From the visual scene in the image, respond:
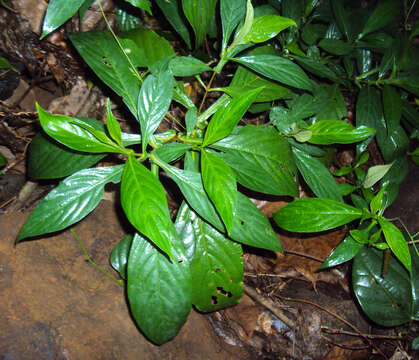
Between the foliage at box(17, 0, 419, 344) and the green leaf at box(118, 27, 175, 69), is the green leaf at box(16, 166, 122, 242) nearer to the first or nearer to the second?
the foliage at box(17, 0, 419, 344)

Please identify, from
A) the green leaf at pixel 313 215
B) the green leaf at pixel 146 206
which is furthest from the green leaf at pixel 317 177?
the green leaf at pixel 146 206

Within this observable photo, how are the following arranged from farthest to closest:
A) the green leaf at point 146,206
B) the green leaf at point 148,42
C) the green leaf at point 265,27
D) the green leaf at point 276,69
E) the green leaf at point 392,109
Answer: the green leaf at point 392,109, the green leaf at point 148,42, the green leaf at point 276,69, the green leaf at point 265,27, the green leaf at point 146,206

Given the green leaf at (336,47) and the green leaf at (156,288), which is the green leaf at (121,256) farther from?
the green leaf at (336,47)

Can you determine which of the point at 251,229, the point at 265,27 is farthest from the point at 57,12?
the point at 251,229

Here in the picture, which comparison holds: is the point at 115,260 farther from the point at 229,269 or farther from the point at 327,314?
the point at 327,314

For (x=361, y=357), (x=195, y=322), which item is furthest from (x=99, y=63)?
(x=361, y=357)
